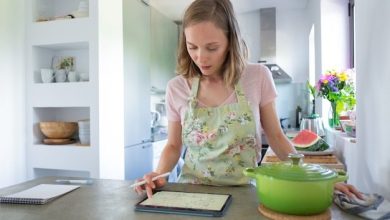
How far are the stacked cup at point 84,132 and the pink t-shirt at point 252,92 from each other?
1.33 m

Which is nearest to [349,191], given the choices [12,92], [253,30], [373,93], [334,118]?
[373,93]

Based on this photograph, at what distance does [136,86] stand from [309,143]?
1751mm

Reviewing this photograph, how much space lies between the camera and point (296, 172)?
2.17 feet

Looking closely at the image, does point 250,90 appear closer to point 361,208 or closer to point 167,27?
point 361,208

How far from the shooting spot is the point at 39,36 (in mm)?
2332

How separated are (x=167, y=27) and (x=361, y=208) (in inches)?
145

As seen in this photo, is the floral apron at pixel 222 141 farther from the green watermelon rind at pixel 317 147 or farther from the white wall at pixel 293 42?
the white wall at pixel 293 42

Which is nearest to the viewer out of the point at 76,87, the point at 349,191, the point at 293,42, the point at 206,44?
the point at 349,191

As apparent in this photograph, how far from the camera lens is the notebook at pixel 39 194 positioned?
0.86 meters

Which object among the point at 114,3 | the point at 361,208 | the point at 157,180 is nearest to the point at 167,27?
the point at 114,3

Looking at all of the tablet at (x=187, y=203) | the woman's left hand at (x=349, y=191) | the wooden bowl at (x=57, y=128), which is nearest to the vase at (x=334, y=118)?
the woman's left hand at (x=349, y=191)

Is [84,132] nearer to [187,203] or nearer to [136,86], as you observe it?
[136,86]

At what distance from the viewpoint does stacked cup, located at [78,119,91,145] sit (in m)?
2.30

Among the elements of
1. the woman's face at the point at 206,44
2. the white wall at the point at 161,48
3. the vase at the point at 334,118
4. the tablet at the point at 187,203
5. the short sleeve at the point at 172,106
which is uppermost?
the white wall at the point at 161,48
